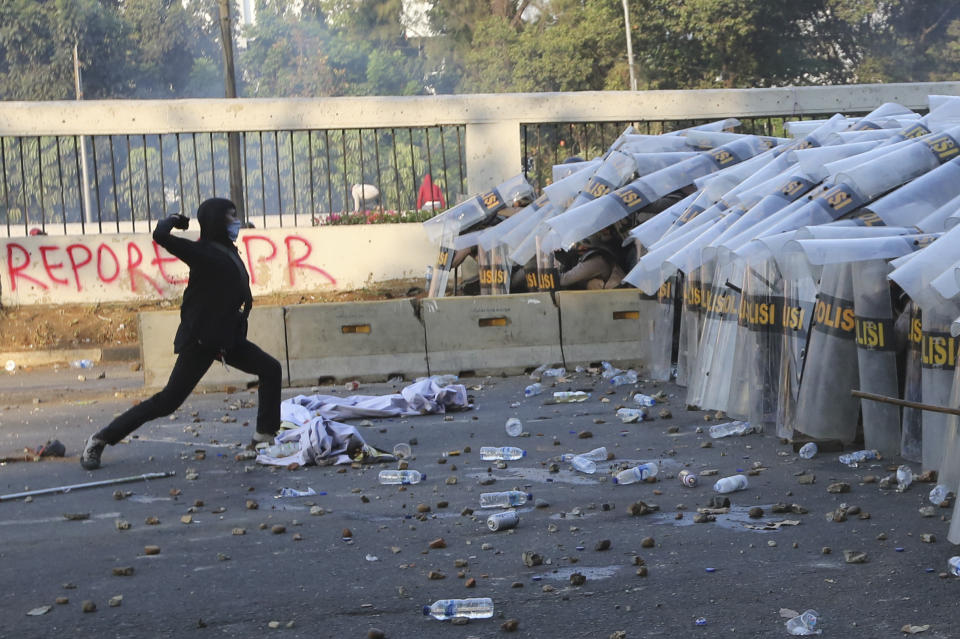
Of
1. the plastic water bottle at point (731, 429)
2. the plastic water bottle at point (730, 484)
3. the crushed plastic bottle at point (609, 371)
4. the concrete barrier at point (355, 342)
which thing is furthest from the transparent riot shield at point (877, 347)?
the concrete barrier at point (355, 342)

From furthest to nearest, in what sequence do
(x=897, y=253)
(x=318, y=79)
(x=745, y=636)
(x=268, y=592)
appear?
(x=318, y=79) < (x=897, y=253) < (x=268, y=592) < (x=745, y=636)

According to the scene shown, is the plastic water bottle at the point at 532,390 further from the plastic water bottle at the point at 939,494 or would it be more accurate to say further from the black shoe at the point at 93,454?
the plastic water bottle at the point at 939,494

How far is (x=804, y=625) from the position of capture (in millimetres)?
4211

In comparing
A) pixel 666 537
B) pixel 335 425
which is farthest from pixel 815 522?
pixel 335 425

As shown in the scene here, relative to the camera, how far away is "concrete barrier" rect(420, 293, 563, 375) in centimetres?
1155

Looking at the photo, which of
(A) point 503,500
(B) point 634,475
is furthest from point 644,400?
(A) point 503,500

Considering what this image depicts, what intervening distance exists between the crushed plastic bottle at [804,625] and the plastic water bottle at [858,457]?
2.63 m

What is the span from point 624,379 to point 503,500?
173 inches

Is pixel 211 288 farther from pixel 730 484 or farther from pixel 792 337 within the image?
pixel 792 337

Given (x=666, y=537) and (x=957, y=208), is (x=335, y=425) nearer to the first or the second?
(x=666, y=537)

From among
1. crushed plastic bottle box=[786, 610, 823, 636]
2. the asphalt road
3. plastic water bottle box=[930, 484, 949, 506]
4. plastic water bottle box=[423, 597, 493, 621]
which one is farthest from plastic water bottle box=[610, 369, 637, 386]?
crushed plastic bottle box=[786, 610, 823, 636]

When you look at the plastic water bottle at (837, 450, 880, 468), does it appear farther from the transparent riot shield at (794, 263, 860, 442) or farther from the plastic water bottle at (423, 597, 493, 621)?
the plastic water bottle at (423, 597, 493, 621)

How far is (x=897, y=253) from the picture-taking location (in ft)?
21.8

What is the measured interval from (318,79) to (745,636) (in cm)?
6299
